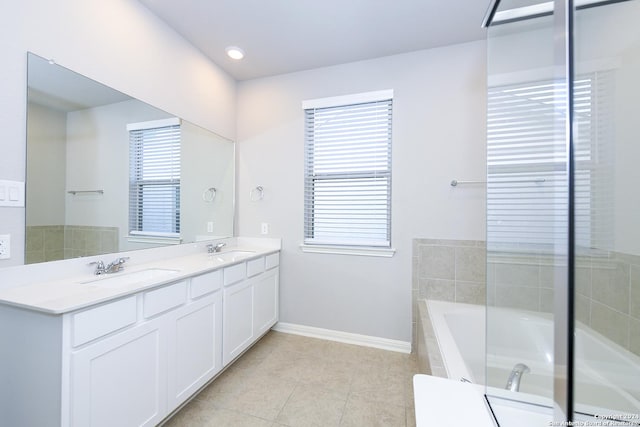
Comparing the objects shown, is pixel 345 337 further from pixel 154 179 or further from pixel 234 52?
pixel 234 52

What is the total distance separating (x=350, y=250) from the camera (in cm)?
247

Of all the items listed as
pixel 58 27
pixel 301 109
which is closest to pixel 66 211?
pixel 58 27

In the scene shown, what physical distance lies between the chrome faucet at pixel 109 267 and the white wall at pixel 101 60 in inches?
12.4

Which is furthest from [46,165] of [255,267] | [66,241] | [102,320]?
[255,267]

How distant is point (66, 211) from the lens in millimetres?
1450

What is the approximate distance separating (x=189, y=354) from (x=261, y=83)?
2.58 meters

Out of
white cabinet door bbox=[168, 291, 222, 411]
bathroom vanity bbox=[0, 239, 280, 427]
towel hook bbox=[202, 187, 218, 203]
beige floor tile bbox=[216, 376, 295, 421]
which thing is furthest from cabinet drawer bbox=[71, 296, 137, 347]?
towel hook bbox=[202, 187, 218, 203]

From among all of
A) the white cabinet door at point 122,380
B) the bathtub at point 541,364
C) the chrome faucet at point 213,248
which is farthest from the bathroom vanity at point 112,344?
the bathtub at point 541,364

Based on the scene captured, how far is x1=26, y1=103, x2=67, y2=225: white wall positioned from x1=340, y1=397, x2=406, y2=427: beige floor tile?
200 cm

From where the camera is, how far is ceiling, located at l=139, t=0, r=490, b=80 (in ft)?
5.95

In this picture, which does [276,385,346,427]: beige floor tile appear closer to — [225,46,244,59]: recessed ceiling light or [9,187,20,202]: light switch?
[9,187,20,202]: light switch

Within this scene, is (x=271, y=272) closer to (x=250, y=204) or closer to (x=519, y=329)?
(x=250, y=204)

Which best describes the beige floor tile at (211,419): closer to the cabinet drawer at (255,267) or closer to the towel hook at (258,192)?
the cabinet drawer at (255,267)

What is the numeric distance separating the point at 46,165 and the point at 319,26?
2.00m
